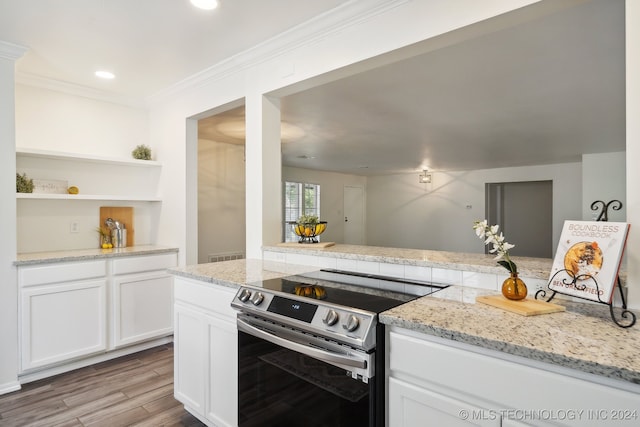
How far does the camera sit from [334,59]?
212 cm

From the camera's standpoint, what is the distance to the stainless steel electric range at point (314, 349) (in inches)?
48.5

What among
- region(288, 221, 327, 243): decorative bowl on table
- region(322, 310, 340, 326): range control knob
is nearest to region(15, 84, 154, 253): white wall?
region(288, 221, 327, 243): decorative bowl on table

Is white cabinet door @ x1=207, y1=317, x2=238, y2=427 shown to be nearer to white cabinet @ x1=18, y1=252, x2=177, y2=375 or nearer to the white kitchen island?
the white kitchen island

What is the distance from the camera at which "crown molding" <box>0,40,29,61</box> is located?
8.00ft

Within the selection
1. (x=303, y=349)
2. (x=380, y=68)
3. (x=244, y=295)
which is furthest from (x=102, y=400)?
(x=380, y=68)

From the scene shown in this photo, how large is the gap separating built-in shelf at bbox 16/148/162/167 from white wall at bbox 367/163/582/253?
6.86m

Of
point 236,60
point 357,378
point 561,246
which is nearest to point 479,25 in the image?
point 561,246

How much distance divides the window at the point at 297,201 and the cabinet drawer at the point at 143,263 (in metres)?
4.29

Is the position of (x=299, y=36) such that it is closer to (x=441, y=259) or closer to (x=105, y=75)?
(x=441, y=259)

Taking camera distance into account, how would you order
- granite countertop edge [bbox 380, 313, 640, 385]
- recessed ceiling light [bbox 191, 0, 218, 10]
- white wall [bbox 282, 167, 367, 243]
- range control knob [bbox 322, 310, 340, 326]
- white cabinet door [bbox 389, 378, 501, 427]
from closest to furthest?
granite countertop edge [bbox 380, 313, 640, 385]
white cabinet door [bbox 389, 378, 501, 427]
range control knob [bbox 322, 310, 340, 326]
recessed ceiling light [bbox 191, 0, 218, 10]
white wall [bbox 282, 167, 367, 243]

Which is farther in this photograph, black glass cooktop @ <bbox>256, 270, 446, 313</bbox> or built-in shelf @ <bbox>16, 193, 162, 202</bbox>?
built-in shelf @ <bbox>16, 193, 162, 202</bbox>

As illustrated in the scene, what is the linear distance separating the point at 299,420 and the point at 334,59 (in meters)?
1.88

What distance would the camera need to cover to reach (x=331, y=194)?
9172 mm

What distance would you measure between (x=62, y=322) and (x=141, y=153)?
5.45 feet
